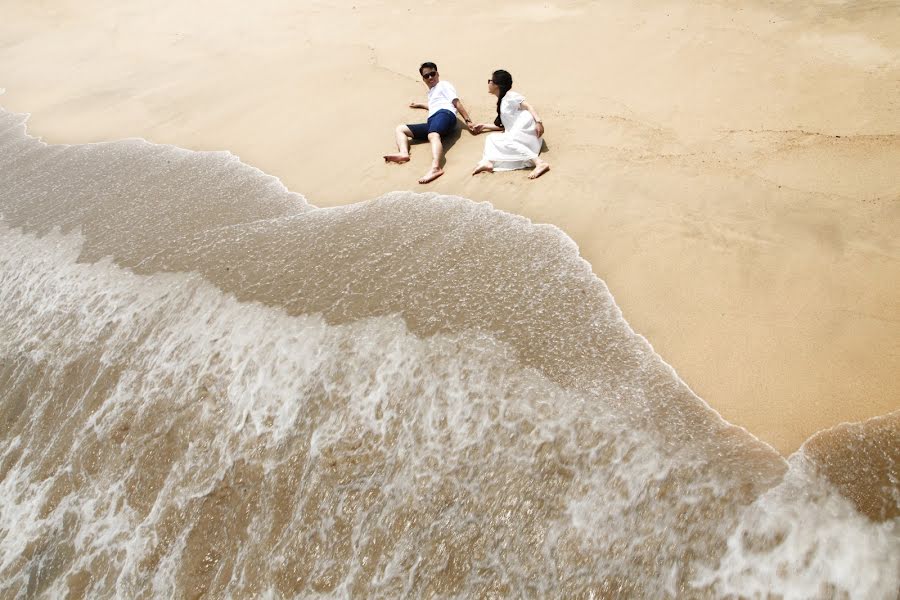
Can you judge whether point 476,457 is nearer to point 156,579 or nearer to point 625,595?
point 625,595

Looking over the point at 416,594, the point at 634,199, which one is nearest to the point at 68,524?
the point at 416,594

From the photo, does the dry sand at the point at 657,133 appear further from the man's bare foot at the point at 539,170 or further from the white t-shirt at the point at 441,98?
the white t-shirt at the point at 441,98

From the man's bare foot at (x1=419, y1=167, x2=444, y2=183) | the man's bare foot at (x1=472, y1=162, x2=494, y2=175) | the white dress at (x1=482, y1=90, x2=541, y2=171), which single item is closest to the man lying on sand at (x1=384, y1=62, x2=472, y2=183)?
the man's bare foot at (x1=419, y1=167, x2=444, y2=183)

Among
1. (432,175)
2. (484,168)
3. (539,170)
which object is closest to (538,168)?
(539,170)

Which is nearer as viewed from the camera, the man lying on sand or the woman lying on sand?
the woman lying on sand

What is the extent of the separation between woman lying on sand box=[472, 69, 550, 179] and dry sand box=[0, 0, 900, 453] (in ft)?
0.46

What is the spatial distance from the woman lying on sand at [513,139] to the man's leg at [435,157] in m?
0.37

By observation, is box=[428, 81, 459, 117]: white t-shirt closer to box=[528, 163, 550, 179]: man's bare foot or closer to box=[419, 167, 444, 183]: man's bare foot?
box=[419, 167, 444, 183]: man's bare foot

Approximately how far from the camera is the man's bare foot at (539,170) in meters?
4.74

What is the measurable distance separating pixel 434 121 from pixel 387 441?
3569 mm

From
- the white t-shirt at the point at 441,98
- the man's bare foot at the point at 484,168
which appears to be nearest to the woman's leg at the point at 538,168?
the man's bare foot at the point at 484,168

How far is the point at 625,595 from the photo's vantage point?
235 cm

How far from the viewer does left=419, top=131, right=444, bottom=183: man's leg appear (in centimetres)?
505

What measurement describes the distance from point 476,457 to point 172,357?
7.68 feet
